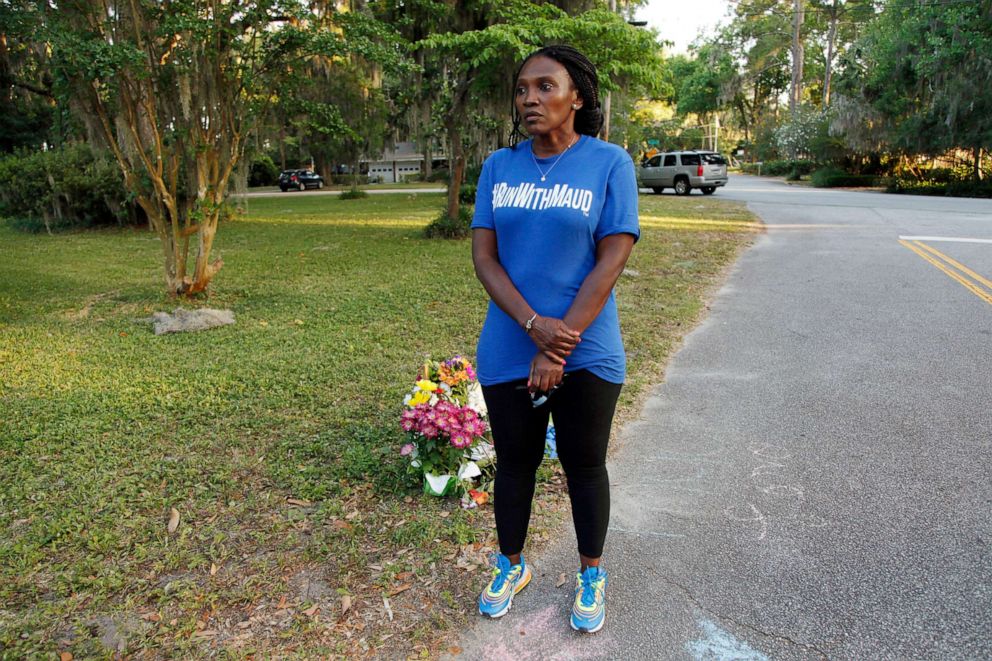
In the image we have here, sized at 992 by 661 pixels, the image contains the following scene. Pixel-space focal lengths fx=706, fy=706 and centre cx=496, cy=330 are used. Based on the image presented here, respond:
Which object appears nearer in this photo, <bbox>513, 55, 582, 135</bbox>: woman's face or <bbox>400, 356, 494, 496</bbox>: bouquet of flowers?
<bbox>513, 55, 582, 135</bbox>: woman's face

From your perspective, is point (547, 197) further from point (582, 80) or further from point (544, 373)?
point (544, 373)

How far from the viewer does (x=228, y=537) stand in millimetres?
3186

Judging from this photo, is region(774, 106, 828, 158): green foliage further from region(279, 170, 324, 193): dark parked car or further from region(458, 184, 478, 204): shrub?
region(279, 170, 324, 193): dark parked car

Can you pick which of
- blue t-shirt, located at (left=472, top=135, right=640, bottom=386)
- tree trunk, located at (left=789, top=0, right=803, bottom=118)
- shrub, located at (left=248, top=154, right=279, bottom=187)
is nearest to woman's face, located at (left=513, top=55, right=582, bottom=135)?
blue t-shirt, located at (left=472, top=135, right=640, bottom=386)

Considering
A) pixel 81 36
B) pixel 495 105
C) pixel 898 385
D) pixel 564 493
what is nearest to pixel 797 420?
pixel 898 385

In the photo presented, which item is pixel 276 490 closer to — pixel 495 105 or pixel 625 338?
pixel 625 338

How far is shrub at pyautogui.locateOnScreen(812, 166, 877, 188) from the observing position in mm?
32906

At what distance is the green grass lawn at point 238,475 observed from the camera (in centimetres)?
263

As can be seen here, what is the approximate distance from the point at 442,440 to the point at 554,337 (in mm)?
1465

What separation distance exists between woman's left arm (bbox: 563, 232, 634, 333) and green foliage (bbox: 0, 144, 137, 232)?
16.7 m

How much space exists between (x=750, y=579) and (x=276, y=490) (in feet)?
7.50

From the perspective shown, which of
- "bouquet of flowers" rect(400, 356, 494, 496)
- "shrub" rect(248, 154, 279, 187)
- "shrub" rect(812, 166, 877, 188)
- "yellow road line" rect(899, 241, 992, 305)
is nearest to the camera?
"bouquet of flowers" rect(400, 356, 494, 496)

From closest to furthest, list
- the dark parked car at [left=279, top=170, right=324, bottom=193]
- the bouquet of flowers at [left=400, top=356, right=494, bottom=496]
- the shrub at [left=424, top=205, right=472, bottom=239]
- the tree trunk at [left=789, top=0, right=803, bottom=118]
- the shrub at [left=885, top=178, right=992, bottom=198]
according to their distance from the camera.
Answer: the bouquet of flowers at [left=400, top=356, right=494, bottom=496] < the shrub at [left=424, top=205, right=472, bottom=239] < the shrub at [left=885, top=178, right=992, bottom=198] < the dark parked car at [left=279, top=170, right=324, bottom=193] < the tree trunk at [left=789, top=0, right=803, bottom=118]

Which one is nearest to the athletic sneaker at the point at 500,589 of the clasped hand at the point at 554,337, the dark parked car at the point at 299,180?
the clasped hand at the point at 554,337
